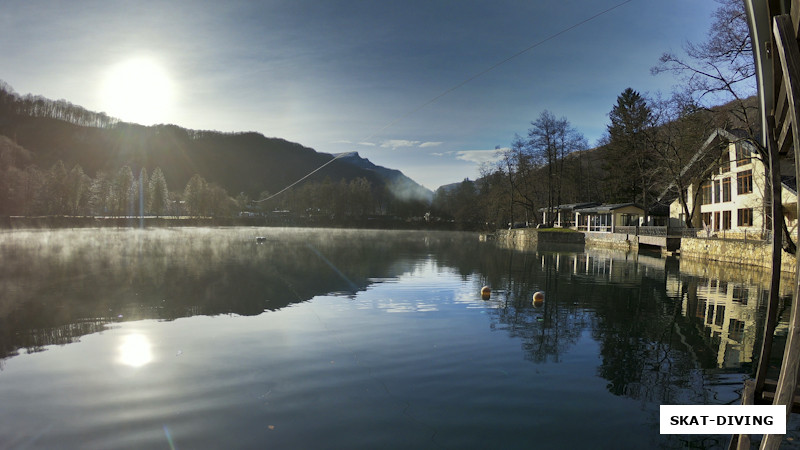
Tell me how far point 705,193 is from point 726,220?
225 inches

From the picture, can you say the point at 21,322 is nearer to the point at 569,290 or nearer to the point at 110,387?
the point at 110,387

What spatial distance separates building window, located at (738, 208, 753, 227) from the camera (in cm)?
3622

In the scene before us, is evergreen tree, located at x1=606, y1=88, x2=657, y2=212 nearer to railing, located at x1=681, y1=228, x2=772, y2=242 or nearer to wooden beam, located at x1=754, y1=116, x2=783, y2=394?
railing, located at x1=681, y1=228, x2=772, y2=242

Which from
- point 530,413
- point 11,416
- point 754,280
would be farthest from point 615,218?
point 11,416

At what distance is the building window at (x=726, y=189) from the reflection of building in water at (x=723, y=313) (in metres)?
22.3

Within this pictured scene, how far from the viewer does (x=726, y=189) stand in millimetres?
40625

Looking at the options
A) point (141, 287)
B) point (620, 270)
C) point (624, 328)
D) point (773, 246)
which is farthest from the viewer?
point (620, 270)

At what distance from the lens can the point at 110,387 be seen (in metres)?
7.42

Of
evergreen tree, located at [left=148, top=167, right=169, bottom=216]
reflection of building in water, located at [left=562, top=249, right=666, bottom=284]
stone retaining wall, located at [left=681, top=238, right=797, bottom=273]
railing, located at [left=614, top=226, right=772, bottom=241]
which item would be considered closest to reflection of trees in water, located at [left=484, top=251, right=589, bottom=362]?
reflection of building in water, located at [left=562, top=249, right=666, bottom=284]

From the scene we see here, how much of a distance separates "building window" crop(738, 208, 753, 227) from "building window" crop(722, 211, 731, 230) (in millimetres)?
2375

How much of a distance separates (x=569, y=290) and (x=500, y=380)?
39.7 feet

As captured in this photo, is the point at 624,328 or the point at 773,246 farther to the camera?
the point at 624,328

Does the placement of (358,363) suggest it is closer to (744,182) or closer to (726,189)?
(744,182)

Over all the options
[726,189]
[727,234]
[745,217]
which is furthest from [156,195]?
[745,217]
